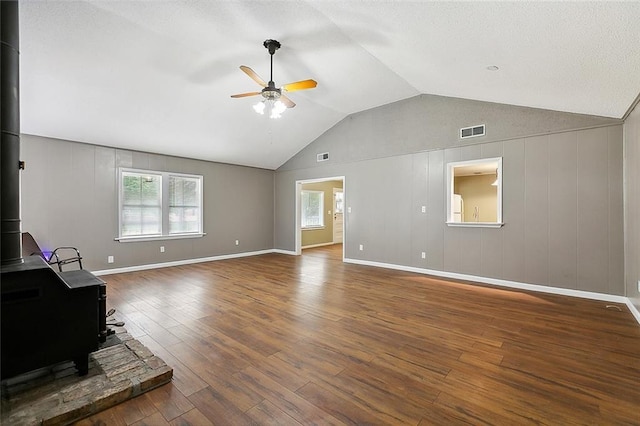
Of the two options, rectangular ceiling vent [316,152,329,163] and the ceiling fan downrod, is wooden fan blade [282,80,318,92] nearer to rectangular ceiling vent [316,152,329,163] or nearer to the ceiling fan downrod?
the ceiling fan downrod

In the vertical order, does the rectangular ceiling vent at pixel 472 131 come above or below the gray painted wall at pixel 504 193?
above

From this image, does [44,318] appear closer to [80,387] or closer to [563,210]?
[80,387]

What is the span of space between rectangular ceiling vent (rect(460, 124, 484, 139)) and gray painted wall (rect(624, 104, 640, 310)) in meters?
1.73

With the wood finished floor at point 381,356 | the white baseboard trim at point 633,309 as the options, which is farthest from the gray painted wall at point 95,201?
the white baseboard trim at point 633,309

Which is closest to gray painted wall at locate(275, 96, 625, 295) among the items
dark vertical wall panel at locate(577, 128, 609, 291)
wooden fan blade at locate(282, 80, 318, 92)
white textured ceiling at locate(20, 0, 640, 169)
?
dark vertical wall panel at locate(577, 128, 609, 291)

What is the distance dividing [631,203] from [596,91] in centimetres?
148

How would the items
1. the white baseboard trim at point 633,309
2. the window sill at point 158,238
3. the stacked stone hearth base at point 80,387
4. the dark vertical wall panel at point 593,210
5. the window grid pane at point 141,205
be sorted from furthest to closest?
the window grid pane at point 141,205
the window sill at point 158,238
the dark vertical wall panel at point 593,210
the white baseboard trim at point 633,309
the stacked stone hearth base at point 80,387

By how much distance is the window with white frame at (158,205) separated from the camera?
18.9ft

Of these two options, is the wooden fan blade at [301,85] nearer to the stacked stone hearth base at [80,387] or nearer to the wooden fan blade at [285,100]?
the wooden fan blade at [285,100]

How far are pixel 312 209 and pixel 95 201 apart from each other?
6.06m

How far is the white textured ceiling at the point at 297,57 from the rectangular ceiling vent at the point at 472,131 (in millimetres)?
547

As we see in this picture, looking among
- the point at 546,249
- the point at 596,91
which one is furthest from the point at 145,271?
the point at 596,91

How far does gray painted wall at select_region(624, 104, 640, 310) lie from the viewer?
3148 mm

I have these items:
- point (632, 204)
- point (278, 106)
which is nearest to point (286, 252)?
point (278, 106)
